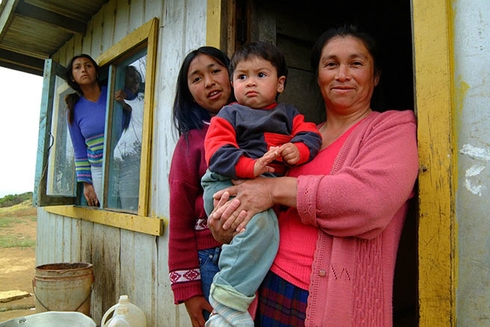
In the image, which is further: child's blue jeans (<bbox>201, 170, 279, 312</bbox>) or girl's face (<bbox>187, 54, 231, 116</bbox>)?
girl's face (<bbox>187, 54, 231, 116</bbox>)

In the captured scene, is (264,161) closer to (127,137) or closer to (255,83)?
(255,83)

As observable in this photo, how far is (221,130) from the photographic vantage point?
130cm

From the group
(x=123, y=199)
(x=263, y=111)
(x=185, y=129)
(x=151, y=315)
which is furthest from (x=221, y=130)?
(x=123, y=199)

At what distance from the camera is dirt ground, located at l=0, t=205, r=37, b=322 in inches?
193

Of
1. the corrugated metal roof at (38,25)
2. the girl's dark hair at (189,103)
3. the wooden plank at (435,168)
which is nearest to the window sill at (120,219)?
the girl's dark hair at (189,103)

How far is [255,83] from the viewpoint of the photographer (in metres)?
1.38

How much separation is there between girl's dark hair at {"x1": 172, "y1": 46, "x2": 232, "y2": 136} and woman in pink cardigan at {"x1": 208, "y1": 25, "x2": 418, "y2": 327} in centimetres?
59

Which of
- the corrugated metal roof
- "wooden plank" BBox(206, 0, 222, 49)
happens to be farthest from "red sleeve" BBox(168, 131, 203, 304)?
the corrugated metal roof

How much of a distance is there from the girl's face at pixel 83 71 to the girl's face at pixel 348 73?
286 centimetres

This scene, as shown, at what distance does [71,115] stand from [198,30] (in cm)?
201

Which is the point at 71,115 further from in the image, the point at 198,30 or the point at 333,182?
the point at 333,182

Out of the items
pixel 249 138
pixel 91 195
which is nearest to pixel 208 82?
pixel 249 138

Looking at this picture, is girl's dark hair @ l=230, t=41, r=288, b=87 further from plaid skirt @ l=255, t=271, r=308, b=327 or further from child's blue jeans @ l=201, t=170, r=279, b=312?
plaid skirt @ l=255, t=271, r=308, b=327

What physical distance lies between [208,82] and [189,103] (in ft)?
0.57
